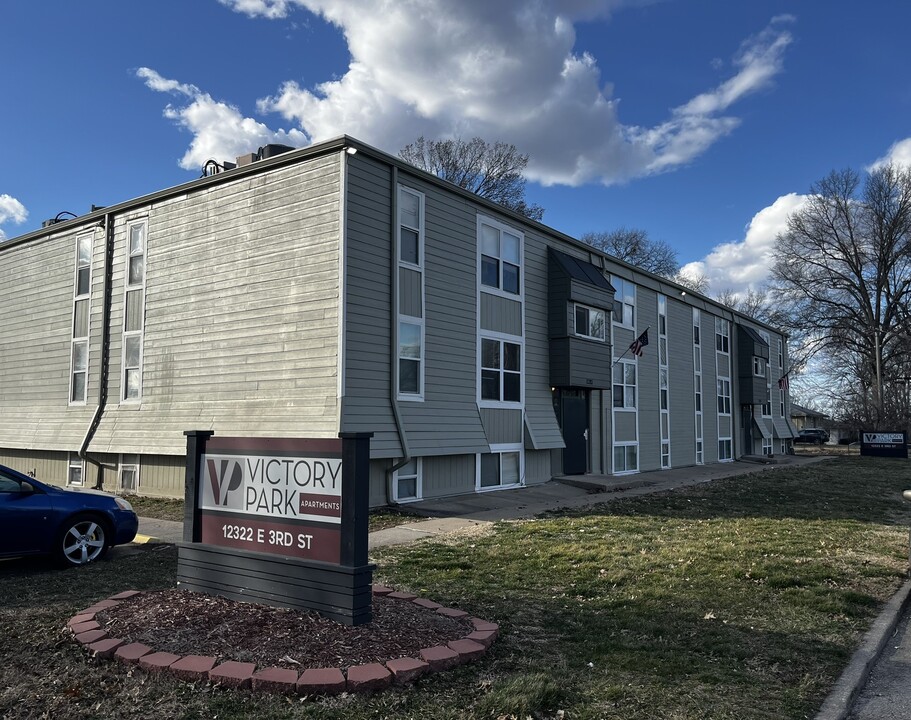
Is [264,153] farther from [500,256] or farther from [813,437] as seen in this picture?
[813,437]

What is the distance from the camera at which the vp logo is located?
595 cm

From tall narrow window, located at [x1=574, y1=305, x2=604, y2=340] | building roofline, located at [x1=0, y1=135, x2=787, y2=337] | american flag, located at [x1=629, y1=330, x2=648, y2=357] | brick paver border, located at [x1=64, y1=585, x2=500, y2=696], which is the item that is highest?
building roofline, located at [x1=0, y1=135, x2=787, y2=337]

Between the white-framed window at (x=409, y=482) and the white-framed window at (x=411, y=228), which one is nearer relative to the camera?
the white-framed window at (x=409, y=482)

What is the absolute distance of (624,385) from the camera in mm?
22688

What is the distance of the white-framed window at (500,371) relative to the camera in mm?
16234

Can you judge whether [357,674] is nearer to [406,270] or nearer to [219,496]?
[219,496]

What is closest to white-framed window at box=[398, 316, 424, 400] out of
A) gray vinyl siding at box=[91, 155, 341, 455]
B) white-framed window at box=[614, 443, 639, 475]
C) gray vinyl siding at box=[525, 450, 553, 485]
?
gray vinyl siding at box=[91, 155, 341, 455]

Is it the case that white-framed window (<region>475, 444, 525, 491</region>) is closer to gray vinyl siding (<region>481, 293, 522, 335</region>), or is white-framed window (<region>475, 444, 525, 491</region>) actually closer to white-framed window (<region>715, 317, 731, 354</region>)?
gray vinyl siding (<region>481, 293, 522, 335</region>)

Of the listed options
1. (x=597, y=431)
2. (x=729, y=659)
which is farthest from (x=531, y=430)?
(x=729, y=659)

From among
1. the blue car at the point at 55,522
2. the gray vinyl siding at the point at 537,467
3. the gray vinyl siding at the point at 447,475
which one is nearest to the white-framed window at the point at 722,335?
the gray vinyl siding at the point at 537,467

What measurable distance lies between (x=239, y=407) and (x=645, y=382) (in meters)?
14.5

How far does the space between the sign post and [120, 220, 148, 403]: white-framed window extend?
11192mm

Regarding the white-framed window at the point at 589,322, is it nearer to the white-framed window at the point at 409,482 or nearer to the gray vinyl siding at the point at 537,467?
the gray vinyl siding at the point at 537,467

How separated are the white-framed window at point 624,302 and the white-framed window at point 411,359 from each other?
32.6 feet
